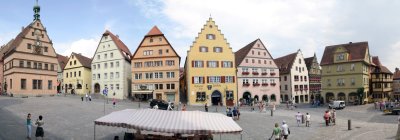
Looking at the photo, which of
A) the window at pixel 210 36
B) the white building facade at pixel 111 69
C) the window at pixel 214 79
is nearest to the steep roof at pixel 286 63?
the window at pixel 214 79

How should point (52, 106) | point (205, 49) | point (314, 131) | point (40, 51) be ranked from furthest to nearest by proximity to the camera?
point (205, 49) < point (40, 51) < point (52, 106) < point (314, 131)

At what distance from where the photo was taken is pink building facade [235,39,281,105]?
2482 inches

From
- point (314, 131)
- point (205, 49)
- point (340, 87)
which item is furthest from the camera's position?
point (340, 87)

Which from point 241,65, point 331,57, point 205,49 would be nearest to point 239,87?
point 241,65

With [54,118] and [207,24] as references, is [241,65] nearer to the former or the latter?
[207,24]

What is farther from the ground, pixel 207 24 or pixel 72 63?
pixel 207 24

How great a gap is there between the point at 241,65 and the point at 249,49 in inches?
142

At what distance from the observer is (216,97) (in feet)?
197

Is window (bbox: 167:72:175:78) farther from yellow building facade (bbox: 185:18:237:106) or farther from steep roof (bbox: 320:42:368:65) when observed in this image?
steep roof (bbox: 320:42:368:65)

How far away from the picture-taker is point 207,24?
200ft

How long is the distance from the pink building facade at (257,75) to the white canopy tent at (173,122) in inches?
1799

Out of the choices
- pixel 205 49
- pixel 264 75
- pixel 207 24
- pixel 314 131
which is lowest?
pixel 314 131

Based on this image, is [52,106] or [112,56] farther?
[112,56]

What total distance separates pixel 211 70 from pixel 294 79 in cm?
2261
